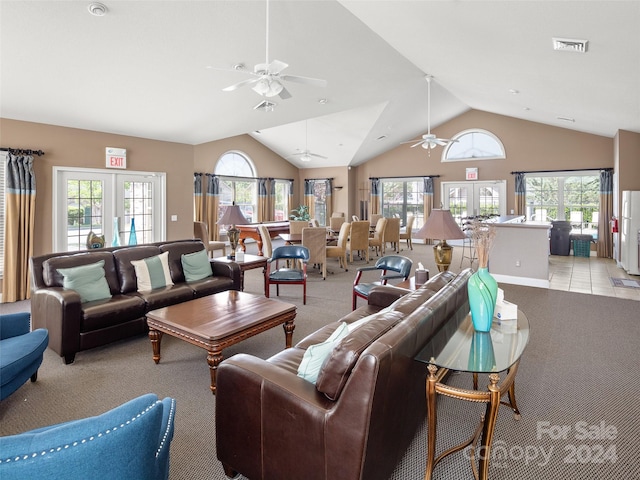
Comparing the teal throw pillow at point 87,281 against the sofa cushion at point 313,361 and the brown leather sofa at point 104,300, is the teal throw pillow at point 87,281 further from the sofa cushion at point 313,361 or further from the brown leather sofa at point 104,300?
the sofa cushion at point 313,361

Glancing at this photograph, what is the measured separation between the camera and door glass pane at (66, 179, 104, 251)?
18.7 ft

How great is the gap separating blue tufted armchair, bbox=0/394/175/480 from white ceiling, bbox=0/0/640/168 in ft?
11.7

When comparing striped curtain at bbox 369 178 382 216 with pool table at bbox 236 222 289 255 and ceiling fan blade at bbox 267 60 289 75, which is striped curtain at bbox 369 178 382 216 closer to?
pool table at bbox 236 222 289 255

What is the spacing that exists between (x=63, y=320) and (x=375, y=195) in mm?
10187

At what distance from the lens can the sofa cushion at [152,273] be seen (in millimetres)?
4102

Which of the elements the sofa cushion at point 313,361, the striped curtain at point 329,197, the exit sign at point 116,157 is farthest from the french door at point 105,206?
the striped curtain at point 329,197

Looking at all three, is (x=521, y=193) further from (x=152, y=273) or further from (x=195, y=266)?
(x=152, y=273)

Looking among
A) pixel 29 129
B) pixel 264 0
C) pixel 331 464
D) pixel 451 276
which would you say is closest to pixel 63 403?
pixel 331 464

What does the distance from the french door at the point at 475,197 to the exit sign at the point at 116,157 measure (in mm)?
8596

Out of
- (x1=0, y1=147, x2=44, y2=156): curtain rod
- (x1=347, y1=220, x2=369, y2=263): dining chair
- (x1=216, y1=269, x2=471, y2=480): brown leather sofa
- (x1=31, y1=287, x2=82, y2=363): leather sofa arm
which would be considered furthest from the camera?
(x1=347, y1=220, x2=369, y2=263): dining chair

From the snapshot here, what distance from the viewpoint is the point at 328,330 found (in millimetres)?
2643

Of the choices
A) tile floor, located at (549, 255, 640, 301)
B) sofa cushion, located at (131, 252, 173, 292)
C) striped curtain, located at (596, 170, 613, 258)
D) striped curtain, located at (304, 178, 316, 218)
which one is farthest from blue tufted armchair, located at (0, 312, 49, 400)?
striped curtain, located at (596, 170, 613, 258)

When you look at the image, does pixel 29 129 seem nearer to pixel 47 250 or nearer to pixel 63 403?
pixel 47 250

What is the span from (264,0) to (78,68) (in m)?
2.27
